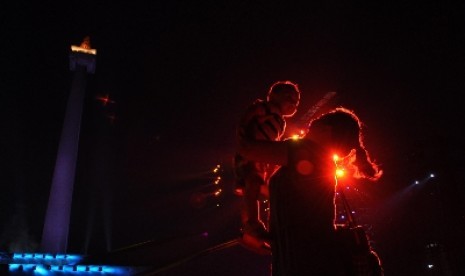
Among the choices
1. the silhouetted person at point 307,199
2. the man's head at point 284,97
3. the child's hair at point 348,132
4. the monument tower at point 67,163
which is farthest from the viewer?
the monument tower at point 67,163

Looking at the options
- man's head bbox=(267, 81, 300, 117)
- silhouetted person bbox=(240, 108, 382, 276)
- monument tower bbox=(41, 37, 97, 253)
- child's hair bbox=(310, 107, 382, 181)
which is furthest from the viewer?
monument tower bbox=(41, 37, 97, 253)

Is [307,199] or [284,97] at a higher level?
[284,97]

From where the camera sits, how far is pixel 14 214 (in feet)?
109

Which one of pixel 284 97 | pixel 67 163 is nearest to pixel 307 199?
pixel 284 97

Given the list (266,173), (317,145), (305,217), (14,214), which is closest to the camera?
(305,217)

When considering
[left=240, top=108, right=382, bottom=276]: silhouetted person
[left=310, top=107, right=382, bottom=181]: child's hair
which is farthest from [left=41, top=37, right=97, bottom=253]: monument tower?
[left=310, top=107, right=382, bottom=181]: child's hair

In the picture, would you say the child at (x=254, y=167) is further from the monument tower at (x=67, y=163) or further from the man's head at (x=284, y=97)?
the monument tower at (x=67, y=163)

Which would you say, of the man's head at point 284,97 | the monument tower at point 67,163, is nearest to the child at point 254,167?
the man's head at point 284,97

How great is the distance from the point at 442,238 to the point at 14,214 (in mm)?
35683

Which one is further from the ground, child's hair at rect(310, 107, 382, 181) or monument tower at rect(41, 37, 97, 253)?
monument tower at rect(41, 37, 97, 253)

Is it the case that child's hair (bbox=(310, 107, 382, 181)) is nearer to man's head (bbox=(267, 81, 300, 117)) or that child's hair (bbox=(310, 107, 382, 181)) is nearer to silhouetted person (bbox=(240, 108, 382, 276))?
silhouetted person (bbox=(240, 108, 382, 276))

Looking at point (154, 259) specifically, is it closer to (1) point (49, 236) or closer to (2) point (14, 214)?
(1) point (49, 236)

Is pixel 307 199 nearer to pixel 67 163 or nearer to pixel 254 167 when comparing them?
pixel 254 167

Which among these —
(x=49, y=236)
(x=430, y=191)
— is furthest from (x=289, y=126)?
(x=49, y=236)
